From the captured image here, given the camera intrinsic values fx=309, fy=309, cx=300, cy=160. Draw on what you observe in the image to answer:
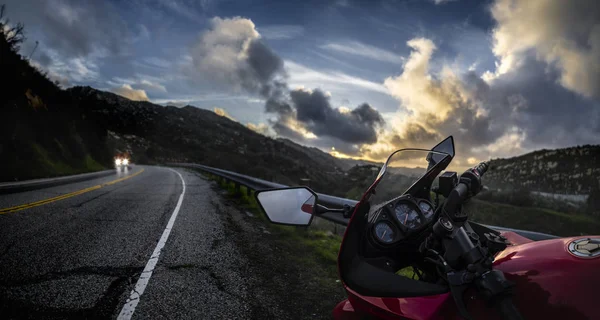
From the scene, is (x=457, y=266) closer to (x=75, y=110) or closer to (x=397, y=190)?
(x=397, y=190)

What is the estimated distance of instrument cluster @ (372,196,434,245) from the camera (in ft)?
5.02

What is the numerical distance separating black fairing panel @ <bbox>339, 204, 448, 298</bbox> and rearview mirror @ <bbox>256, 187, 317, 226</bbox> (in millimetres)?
331

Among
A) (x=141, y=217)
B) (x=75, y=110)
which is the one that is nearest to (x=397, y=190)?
(x=141, y=217)

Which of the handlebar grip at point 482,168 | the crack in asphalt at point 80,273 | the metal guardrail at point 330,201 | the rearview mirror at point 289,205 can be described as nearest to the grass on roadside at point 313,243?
the metal guardrail at point 330,201

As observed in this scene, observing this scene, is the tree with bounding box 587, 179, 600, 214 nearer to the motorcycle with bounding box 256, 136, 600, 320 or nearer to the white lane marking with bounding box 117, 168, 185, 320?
the motorcycle with bounding box 256, 136, 600, 320

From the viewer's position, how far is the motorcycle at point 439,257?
958 millimetres

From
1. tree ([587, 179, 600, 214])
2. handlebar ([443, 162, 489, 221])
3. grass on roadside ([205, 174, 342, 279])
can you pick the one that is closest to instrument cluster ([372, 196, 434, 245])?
handlebar ([443, 162, 489, 221])

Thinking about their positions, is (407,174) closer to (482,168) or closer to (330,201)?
(482,168)

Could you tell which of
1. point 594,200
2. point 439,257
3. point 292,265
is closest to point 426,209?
point 439,257

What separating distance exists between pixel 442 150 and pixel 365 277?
3.11 feet

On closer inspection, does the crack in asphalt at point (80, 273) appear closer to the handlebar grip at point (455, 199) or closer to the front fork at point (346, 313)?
the front fork at point (346, 313)

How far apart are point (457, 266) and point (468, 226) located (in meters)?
0.59

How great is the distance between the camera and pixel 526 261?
1.11 meters

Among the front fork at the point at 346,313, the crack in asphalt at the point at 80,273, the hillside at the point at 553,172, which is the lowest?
the crack in asphalt at the point at 80,273
